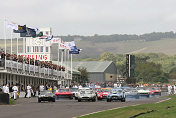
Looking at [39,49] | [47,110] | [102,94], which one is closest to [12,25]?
[102,94]

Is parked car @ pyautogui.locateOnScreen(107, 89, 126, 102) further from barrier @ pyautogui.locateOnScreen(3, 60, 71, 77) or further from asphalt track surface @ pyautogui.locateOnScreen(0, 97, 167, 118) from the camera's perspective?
barrier @ pyautogui.locateOnScreen(3, 60, 71, 77)

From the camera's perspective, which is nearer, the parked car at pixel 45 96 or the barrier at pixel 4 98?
the barrier at pixel 4 98

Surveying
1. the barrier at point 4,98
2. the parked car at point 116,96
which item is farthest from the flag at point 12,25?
the barrier at point 4,98

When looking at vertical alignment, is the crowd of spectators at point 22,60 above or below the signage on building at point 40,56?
below

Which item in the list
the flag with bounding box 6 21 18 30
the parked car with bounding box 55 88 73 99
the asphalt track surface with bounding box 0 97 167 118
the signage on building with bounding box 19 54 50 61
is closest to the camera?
the asphalt track surface with bounding box 0 97 167 118

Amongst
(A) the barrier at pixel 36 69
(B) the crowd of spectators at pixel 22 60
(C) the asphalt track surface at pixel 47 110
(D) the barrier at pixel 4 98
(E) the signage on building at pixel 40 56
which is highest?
(E) the signage on building at pixel 40 56

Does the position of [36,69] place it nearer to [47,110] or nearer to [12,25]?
[12,25]

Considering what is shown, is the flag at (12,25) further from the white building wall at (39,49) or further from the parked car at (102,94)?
the white building wall at (39,49)

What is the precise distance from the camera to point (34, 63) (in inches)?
2697

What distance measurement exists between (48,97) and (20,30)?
18.7 metres

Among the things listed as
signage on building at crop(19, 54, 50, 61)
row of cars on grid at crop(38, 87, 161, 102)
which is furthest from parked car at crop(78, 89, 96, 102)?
signage on building at crop(19, 54, 50, 61)

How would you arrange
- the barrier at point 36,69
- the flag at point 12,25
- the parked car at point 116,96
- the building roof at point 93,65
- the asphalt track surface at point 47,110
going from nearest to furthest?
the asphalt track surface at point 47,110 → the parked car at point 116,96 → the barrier at point 36,69 → the flag at point 12,25 → the building roof at point 93,65

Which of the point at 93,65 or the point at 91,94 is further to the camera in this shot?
the point at 93,65

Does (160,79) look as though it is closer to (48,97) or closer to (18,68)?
(18,68)
